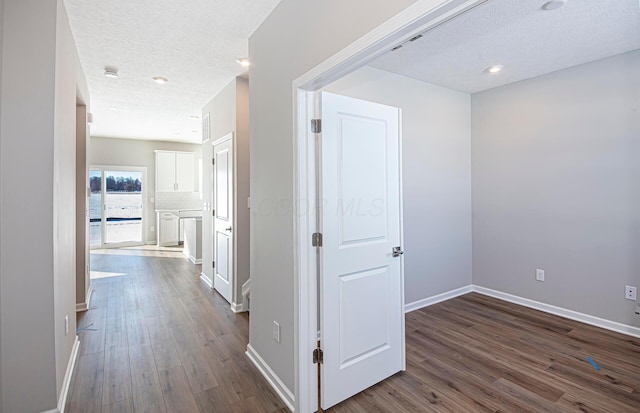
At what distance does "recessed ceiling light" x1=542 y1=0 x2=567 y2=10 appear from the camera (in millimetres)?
2142

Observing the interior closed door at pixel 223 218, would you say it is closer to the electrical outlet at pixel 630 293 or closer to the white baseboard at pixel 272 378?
the white baseboard at pixel 272 378

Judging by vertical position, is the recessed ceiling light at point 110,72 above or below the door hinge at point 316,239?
above

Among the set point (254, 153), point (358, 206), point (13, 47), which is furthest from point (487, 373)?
point (13, 47)

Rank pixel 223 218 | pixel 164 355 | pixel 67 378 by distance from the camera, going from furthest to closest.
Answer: pixel 223 218
pixel 164 355
pixel 67 378

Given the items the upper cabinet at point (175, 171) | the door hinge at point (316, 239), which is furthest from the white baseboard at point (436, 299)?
the upper cabinet at point (175, 171)

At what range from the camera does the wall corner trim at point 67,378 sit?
1955 millimetres

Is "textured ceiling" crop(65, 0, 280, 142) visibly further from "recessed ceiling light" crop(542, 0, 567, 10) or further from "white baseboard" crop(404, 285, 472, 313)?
"white baseboard" crop(404, 285, 472, 313)

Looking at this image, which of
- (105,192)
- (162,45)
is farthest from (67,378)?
(105,192)

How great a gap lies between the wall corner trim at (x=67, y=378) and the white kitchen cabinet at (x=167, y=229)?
5.36 m

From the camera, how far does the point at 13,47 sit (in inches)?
68.0

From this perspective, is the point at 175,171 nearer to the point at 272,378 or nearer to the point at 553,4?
the point at 272,378

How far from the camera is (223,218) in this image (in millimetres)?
4086

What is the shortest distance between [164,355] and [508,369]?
113 inches

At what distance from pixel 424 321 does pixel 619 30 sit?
3.15 m
